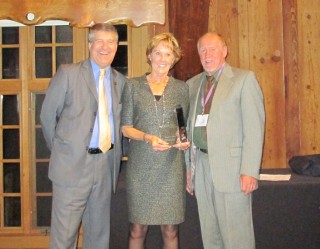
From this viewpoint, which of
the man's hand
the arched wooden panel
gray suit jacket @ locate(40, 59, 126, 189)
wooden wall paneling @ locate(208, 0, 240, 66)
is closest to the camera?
the man's hand

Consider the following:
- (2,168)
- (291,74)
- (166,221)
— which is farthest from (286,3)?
(2,168)

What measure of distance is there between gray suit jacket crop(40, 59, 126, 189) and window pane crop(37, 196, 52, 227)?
57.3 inches

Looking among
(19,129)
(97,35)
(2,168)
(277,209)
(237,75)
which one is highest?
(97,35)

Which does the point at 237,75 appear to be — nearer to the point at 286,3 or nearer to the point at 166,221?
the point at 166,221

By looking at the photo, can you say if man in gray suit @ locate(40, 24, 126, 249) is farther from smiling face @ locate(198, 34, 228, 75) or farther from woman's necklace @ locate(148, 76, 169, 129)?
smiling face @ locate(198, 34, 228, 75)

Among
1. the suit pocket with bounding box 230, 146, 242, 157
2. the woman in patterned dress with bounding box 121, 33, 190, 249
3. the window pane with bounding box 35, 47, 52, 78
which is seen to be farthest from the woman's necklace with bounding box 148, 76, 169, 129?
the window pane with bounding box 35, 47, 52, 78

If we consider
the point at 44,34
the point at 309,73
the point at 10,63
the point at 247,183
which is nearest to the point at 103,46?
the point at 247,183

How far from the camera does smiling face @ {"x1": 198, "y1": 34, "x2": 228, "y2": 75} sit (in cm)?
209

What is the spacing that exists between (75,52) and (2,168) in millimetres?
1255

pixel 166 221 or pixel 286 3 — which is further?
pixel 286 3

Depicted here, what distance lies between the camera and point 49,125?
2.13 m

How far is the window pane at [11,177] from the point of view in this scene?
11.1 feet

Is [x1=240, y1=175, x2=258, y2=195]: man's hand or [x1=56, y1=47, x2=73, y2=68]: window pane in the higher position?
[x1=56, y1=47, x2=73, y2=68]: window pane

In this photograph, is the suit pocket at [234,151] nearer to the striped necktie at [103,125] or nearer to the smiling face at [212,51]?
the smiling face at [212,51]
